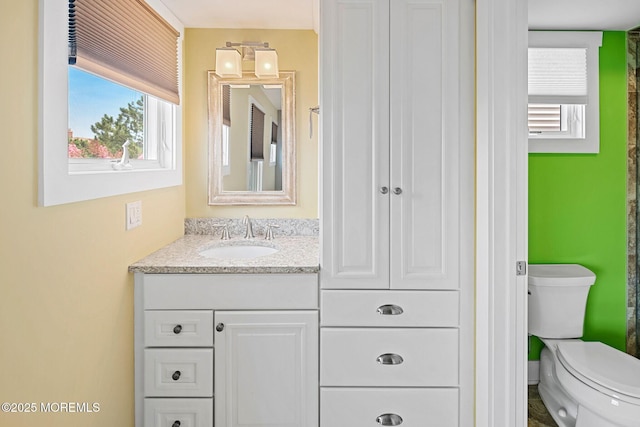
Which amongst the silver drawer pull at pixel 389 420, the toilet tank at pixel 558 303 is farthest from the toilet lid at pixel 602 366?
the silver drawer pull at pixel 389 420

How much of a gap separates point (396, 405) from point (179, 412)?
91cm

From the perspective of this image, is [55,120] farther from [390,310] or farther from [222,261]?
[390,310]

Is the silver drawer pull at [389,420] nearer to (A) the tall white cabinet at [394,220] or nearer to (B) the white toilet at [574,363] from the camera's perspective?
(A) the tall white cabinet at [394,220]

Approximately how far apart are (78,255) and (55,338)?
27cm

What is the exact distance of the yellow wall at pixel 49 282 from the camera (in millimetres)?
1217

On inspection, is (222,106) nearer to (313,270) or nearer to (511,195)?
(313,270)

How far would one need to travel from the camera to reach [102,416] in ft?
5.70

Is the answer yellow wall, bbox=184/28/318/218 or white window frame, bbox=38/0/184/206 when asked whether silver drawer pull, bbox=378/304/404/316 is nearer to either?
yellow wall, bbox=184/28/318/218

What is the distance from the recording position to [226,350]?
1.99m

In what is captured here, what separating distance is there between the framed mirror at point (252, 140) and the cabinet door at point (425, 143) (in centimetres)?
85

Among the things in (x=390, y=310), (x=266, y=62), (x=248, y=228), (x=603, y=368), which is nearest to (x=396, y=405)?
(x=390, y=310)

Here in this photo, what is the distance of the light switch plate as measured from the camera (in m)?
1.95

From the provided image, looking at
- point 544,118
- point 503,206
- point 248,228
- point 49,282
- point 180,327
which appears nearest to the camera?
point 49,282

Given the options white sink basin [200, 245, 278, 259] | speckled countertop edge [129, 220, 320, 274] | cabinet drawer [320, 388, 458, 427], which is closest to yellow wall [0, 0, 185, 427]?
speckled countertop edge [129, 220, 320, 274]
